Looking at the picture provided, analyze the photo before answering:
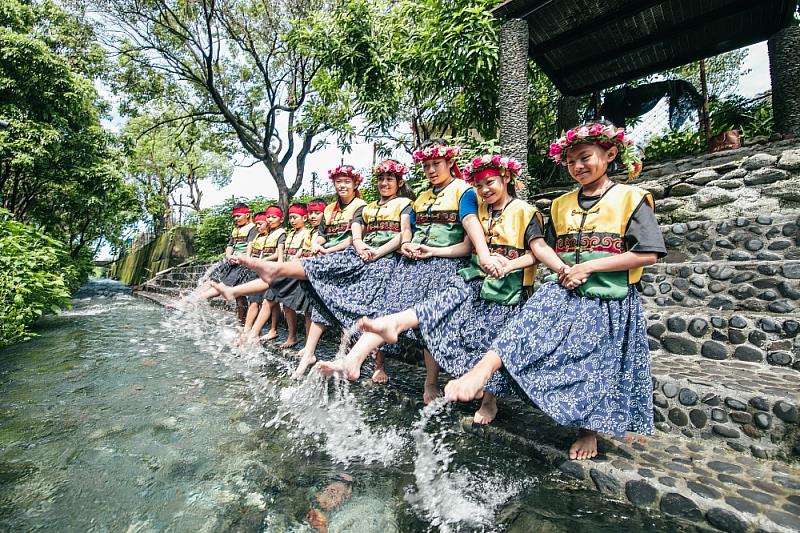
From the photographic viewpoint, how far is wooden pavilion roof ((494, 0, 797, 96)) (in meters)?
6.49

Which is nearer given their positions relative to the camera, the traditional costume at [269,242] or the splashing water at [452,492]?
the splashing water at [452,492]

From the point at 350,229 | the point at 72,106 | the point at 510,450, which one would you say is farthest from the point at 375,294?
the point at 72,106

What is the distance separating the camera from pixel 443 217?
3.24m

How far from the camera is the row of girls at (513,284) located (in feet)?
7.32

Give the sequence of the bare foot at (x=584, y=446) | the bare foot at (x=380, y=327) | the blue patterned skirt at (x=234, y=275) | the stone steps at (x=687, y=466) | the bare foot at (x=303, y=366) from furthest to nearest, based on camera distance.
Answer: the blue patterned skirt at (x=234, y=275) → the bare foot at (x=303, y=366) → the bare foot at (x=380, y=327) → the bare foot at (x=584, y=446) → the stone steps at (x=687, y=466)

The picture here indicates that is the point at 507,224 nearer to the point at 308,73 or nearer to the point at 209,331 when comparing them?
the point at 209,331

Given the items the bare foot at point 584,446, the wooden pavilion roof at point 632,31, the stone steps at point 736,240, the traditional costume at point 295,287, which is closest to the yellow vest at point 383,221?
the traditional costume at point 295,287

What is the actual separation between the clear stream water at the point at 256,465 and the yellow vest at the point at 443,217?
4.55 feet

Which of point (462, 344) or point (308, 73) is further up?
point (308, 73)

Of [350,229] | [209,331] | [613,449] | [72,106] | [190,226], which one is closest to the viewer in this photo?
[613,449]

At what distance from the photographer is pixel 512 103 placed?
20.4 ft

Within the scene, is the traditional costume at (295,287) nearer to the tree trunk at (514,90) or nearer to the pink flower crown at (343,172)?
the pink flower crown at (343,172)

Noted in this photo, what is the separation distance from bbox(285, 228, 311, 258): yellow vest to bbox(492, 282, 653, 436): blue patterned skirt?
4121 millimetres

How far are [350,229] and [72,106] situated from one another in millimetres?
12134
